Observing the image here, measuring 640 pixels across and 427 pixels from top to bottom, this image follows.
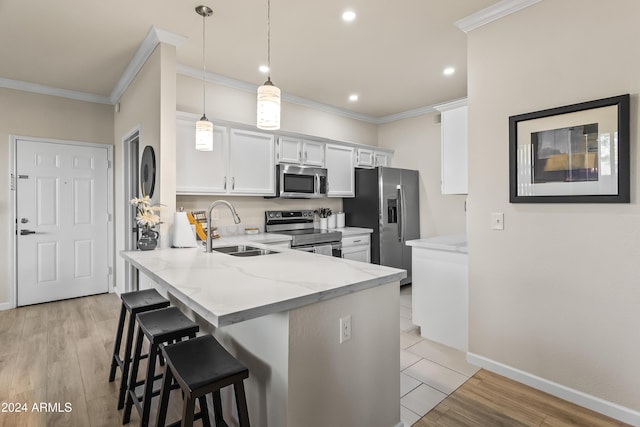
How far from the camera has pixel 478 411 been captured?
79.5 inches

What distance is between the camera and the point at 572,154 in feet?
6.84

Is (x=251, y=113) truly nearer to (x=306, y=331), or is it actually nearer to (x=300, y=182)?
(x=300, y=182)

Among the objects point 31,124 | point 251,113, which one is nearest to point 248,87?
point 251,113

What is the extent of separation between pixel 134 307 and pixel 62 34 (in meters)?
2.46

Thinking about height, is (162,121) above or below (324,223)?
above

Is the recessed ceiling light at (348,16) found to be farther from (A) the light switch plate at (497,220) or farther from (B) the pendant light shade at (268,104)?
(A) the light switch plate at (497,220)

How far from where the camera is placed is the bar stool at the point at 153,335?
5.49 feet

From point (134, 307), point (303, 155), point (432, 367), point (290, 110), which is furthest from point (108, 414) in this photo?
point (290, 110)

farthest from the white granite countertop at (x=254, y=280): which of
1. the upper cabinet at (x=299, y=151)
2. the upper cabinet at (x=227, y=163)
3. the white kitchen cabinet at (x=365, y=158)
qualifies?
the white kitchen cabinet at (x=365, y=158)

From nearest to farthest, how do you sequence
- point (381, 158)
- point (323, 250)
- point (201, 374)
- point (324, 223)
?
1. point (201, 374)
2. point (323, 250)
3. point (324, 223)
4. point (381, 158)

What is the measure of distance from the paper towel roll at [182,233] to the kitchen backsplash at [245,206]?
0.95 metres

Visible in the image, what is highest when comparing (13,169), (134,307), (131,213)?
(13,169)

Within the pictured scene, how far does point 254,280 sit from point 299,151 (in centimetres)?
307

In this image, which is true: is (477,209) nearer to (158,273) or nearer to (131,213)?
(158,273)
